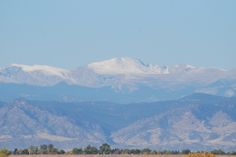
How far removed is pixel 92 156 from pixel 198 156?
172ft

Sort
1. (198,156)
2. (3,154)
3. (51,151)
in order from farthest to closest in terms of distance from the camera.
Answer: (51,151), (3,154), (198,156)

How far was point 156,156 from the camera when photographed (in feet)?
451

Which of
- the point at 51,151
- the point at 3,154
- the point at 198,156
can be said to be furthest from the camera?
the point at 51,151

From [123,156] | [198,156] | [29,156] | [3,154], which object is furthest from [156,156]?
[198,156]

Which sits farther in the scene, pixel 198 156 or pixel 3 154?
pixel 3 154

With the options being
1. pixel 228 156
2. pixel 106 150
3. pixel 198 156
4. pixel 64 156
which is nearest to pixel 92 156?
pixel 64 156

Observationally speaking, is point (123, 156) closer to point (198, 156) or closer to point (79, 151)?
point (79, 151)

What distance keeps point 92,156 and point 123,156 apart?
8105mm

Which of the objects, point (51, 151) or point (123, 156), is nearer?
point (123, 156)

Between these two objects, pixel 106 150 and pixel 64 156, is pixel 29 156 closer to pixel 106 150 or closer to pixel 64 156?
pixel 64 156

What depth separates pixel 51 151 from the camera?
16800 centimetres

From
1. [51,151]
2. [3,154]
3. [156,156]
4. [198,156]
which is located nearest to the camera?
[198,156]

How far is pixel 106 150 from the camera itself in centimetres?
17462

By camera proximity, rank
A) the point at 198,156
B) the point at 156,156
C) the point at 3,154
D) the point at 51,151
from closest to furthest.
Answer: the point at 198,156 < the point at 3,154 < the point at 156,156 < the point at 51,151
